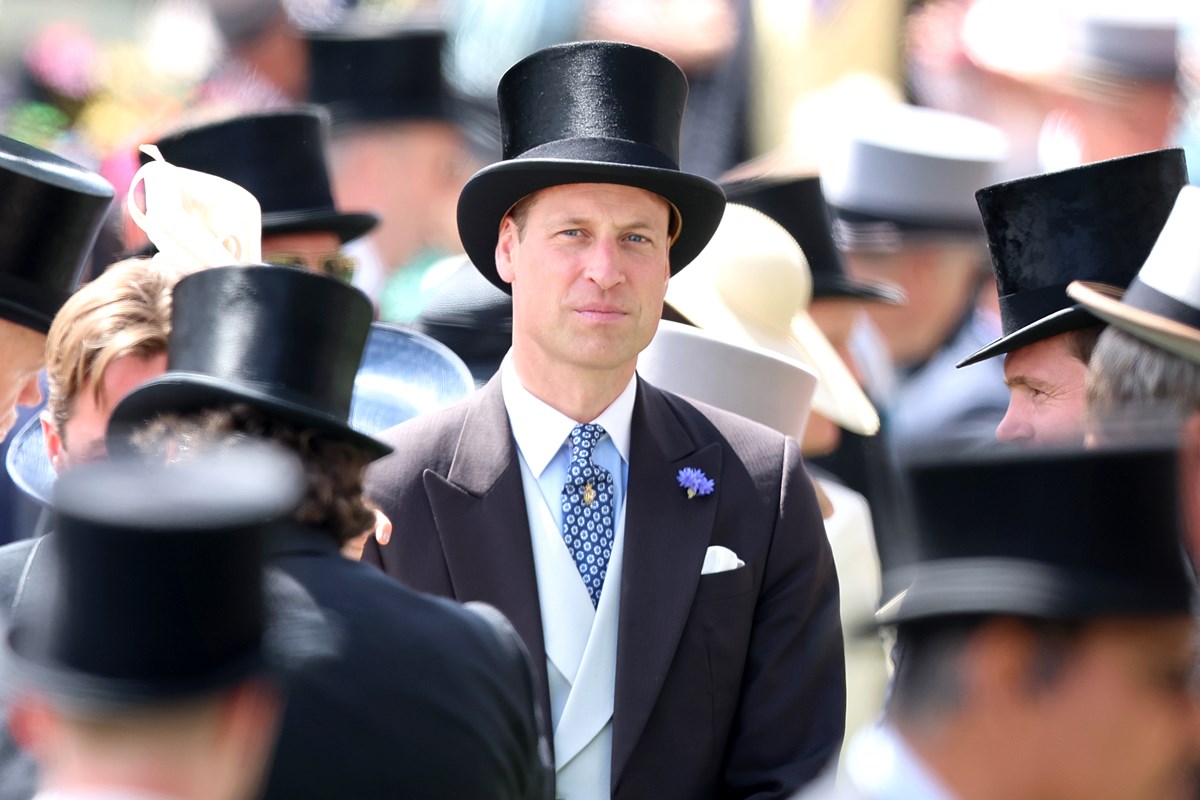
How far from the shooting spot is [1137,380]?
3.15 meters

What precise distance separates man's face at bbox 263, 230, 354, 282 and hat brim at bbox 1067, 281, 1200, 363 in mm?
2303

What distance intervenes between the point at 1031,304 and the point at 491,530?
4.40 feet

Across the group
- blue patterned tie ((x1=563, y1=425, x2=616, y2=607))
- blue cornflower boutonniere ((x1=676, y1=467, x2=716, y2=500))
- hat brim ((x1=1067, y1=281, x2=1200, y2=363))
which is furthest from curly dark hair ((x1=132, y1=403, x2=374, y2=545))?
hat brim ((x1=1067, y1=281, x2=1200, y2=363))

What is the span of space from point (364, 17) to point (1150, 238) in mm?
4046

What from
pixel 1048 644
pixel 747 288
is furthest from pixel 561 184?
pixel 1048 644

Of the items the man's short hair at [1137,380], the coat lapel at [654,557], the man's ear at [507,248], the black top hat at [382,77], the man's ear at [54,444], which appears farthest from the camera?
the black top hat at [382,77]

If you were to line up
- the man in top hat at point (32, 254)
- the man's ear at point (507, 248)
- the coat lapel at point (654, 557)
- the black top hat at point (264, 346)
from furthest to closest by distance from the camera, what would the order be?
Answer: 1. the man's ear at point (507, 248)
2. the man in top hat at point (32, 254)
3. the coat lapel at point (654, 557)
4. the black top hat at point (264, 346)

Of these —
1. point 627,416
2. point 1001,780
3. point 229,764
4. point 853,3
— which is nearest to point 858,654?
point 627,416

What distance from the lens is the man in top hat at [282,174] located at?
16.1 feet

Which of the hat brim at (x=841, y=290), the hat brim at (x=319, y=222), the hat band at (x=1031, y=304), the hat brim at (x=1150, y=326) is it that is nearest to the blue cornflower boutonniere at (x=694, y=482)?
the hat band at (x=1031, y=304)

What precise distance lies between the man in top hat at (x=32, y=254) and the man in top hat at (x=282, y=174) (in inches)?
38.1

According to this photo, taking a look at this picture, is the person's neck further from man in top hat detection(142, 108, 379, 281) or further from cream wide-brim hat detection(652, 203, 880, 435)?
man in top hat detection(142, 108, 379, 281)

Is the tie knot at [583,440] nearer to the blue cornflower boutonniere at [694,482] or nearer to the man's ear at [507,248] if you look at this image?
the blue cornflower boutonniere at [694,482]

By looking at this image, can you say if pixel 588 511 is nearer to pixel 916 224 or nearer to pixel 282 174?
pixel 282 174
